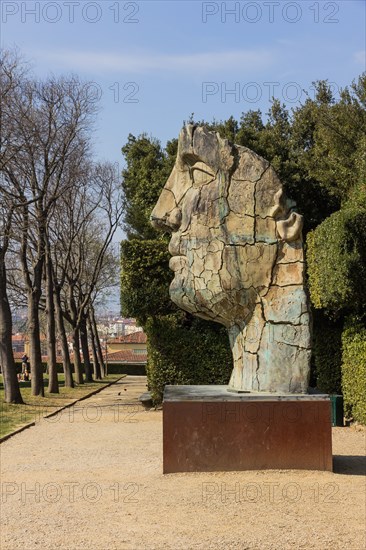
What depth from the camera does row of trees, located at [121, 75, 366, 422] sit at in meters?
16.4

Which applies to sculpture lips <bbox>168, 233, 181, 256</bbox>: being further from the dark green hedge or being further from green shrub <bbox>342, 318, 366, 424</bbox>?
the dark green hedge

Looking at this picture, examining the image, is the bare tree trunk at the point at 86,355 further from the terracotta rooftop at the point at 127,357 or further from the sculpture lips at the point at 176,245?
the terracotta rooftop at the point at 127,357

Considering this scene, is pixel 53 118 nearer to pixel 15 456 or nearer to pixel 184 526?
pixel 15 456

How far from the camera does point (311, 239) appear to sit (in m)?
18.6

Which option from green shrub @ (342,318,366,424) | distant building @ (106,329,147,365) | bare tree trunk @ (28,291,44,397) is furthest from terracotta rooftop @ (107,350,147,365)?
green shrub @ (342,318,366,424)

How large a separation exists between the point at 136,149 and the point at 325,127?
845 centimetres

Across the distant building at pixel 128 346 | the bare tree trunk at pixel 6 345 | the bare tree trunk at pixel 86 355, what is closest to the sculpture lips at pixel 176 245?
the bare tree trunk at pixel 6 345

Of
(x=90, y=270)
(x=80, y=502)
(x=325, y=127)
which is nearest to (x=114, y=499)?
(x=80, y=502)

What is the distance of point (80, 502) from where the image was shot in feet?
29.6

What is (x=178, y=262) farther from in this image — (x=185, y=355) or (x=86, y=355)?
(x=86, y=355)

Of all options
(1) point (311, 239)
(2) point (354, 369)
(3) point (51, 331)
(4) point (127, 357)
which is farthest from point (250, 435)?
(4) point (127, 357)

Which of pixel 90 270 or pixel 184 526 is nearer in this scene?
pixel 184 526

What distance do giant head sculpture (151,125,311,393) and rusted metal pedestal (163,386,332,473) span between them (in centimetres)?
52

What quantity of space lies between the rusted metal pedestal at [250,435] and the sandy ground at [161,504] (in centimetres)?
20
